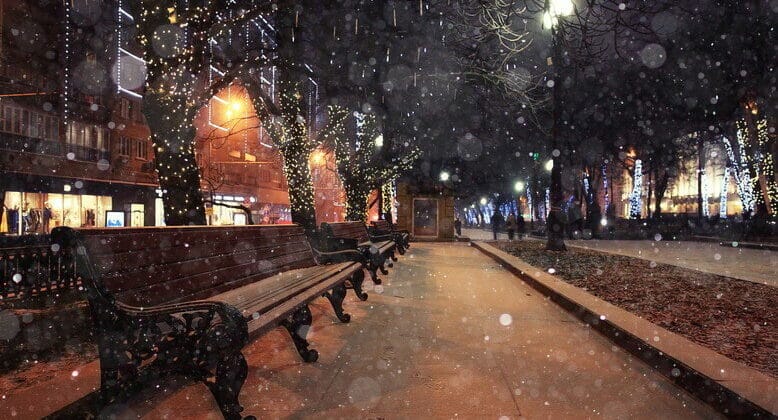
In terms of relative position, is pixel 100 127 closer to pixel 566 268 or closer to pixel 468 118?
pixel 468 118

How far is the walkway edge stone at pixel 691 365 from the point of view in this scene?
3699 millimetres

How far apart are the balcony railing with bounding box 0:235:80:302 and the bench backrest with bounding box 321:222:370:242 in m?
4.15

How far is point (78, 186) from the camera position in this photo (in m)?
24.7

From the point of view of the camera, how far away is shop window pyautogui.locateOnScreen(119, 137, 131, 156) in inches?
1073

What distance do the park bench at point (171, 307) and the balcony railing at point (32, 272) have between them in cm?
349

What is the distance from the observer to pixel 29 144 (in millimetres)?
Result: 21156

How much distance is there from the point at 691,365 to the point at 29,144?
23.6 metres

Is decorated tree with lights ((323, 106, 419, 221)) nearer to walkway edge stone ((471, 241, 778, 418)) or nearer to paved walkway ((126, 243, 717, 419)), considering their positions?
paved walkway ((126, 243, 717, 419))

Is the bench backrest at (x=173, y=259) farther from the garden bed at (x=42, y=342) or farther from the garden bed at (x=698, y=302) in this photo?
the garden bed at (x=698, y=302)

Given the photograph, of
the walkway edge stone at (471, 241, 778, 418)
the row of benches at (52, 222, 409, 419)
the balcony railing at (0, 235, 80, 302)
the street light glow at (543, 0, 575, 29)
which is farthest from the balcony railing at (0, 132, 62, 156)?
the walkway edge stone at (471, 241, 778, 418)

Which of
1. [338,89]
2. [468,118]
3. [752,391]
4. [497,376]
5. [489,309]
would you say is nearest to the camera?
[752,391]

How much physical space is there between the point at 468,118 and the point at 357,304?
17.2m

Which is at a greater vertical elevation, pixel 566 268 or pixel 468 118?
pixel 468 118

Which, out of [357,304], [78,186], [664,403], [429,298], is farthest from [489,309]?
[78,186]
